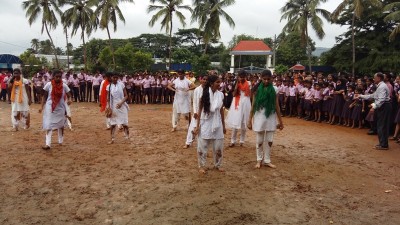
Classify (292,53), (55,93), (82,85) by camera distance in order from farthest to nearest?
(292,53) < (82,85) < (55,93)

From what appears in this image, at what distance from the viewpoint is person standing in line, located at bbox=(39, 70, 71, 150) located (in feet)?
25.4

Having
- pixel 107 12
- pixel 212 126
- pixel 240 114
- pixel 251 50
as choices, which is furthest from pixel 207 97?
pixel 251 50

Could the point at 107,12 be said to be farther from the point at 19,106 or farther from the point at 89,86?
the point at 19,106

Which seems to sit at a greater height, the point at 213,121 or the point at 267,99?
the point at 267,99

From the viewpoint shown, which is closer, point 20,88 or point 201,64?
point 20,88

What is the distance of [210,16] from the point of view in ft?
99.4

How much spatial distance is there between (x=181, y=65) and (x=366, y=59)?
17881mm

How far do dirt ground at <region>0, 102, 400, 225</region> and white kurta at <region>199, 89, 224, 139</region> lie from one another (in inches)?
27.4

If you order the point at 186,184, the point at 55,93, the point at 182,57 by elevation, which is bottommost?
the point at 186,184

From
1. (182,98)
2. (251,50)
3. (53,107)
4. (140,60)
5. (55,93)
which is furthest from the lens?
(251,50)

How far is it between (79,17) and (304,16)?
19.8 metres

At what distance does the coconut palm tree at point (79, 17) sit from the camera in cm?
3136

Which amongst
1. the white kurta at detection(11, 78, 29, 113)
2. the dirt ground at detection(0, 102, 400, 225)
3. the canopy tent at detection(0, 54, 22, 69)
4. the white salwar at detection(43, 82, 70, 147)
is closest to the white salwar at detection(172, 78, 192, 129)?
the dirt ground at detection(0, 102, 400, 225)

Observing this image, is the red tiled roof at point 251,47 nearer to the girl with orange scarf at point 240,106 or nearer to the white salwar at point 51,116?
the girl with orange scarf at point 240,106
